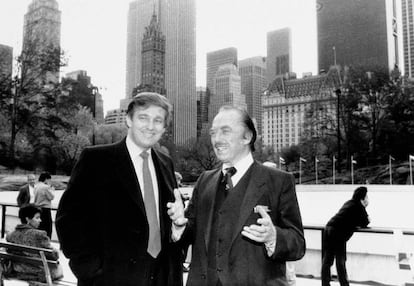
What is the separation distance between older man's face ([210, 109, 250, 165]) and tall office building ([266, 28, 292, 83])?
251 feet

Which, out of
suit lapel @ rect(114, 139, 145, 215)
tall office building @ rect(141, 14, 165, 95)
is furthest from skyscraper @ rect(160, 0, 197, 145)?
suit lapel @ rect(114, 139, 145, 215)

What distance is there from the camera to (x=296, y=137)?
49.0 metres

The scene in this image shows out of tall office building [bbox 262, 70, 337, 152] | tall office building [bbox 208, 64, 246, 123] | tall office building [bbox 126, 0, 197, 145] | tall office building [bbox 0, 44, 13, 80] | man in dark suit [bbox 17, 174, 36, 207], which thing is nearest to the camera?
man in dark suit [bbox 17, 174, 36, 207]

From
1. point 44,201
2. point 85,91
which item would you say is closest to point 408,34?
point 85,91

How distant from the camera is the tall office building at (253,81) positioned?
7600 centimetres

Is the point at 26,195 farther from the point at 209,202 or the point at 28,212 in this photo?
the point at 209,202

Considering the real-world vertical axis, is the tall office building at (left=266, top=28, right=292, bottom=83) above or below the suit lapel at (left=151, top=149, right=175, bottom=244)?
above

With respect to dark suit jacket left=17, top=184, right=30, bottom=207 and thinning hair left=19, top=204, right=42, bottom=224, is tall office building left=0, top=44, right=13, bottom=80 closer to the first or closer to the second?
dark suit jacket left=17, top=184, right=30, bottom=207

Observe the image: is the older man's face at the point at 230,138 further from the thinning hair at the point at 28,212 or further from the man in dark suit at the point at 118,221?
the thinning hair at the point at 28,212

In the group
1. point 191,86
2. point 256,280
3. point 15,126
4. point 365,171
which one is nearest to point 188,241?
point 256,280

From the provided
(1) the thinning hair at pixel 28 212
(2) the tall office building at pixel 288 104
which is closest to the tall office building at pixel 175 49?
(2) the tall office building at pixel 288 104

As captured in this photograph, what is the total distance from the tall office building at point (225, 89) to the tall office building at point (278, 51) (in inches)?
416

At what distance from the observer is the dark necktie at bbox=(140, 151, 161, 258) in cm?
155

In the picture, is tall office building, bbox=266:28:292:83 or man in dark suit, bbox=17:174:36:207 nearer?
man in dark suit, bbox=17:174:36:207
